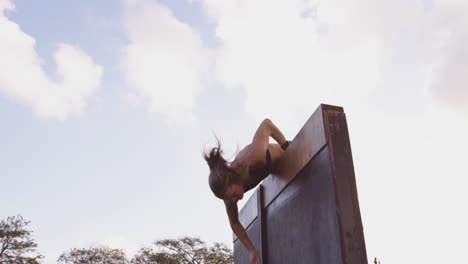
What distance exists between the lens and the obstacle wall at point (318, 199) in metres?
1.85

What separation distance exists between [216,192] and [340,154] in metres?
1.18

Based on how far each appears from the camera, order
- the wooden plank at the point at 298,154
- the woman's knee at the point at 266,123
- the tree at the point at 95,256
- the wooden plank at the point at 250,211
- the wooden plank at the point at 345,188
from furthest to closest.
Answer: the tree at the point at 95,256
the wooden plank at the point at 250,211
the woman's knee at the point at 266,123
the wooden plank at the point at 298,154
the wooden plank at the point at 345,188

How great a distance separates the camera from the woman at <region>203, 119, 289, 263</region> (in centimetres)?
288

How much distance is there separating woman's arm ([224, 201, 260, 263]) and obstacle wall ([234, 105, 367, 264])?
0.17 meters

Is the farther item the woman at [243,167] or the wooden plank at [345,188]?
the woman at [243,167]

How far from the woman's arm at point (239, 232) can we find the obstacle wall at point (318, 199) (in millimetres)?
169

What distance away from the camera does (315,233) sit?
2.19 m

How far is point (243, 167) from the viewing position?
291 centimetres

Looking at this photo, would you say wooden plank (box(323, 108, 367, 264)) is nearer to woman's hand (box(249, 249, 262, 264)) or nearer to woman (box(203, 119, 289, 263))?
woman (box(203, 119, 289, 263))

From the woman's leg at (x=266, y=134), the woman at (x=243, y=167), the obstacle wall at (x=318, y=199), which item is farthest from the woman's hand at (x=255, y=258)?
the woman's leg at (x=266, y=134)

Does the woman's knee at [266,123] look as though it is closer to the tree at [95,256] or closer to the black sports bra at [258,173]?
the black sports bra at [258,173]

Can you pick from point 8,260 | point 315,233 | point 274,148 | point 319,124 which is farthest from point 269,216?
point 8,260

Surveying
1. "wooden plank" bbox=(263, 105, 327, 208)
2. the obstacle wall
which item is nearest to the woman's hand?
the obstacle wall

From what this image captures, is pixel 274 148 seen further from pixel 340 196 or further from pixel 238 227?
pixel 340 196
